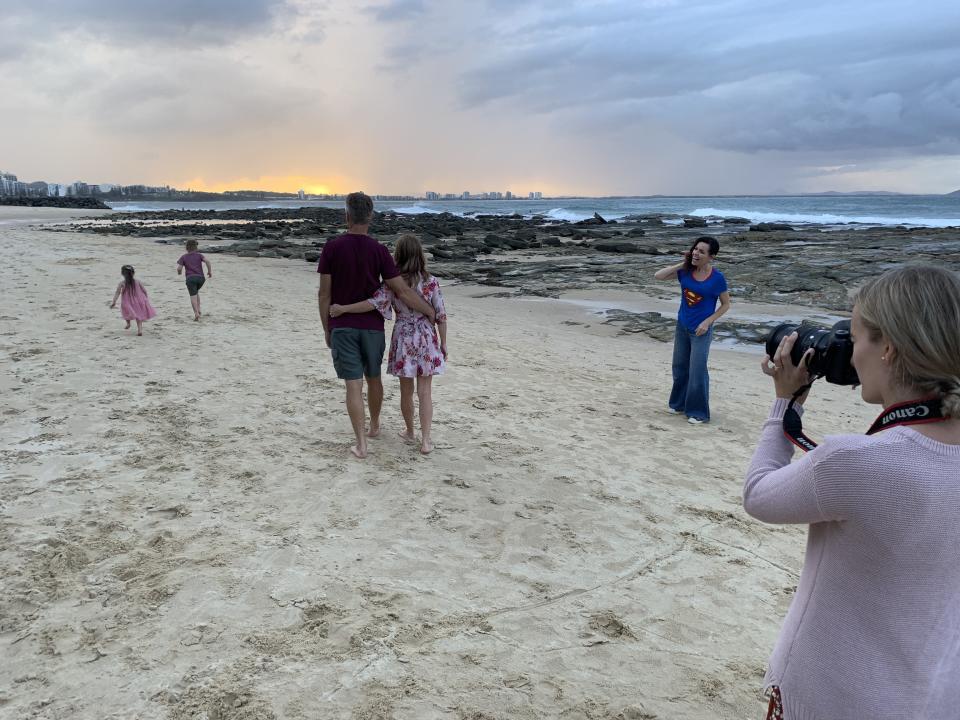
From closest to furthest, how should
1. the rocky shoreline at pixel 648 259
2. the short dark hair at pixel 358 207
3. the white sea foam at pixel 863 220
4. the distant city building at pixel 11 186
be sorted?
1. the short dark hair at pixel 358 207
2. the rocky shoreline at pixel 648 259
3. the white sea foam at pixel 863 220
4. the distant city building at pixel 11 186

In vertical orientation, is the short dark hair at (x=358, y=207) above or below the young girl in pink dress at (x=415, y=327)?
above

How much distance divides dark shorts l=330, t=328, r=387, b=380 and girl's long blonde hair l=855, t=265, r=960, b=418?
3.53 metres

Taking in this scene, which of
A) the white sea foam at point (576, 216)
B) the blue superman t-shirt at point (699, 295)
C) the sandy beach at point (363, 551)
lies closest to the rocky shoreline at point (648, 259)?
→ the blue superman t-shirt at point (699, 295)

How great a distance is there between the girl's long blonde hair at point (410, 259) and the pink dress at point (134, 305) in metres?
4.85

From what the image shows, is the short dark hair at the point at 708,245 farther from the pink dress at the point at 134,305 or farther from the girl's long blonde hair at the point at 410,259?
the pink dress at the point at 134,305

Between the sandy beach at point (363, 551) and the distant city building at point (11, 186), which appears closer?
the sandy beach at point (363, 551)

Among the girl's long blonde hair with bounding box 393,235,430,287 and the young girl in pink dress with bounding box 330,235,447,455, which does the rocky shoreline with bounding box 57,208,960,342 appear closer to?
the young girl in pink dress with bounding box 330,235,447,455

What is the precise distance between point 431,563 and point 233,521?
1.13 metres

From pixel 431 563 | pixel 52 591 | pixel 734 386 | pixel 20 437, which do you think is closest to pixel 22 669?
pixel 52 591

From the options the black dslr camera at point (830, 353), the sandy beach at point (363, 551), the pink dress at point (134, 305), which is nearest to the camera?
the black dslr camera at point (830, 353)

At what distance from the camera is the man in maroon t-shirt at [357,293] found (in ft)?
13.9

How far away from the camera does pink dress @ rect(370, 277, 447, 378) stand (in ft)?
14.8

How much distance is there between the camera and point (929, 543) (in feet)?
3.88

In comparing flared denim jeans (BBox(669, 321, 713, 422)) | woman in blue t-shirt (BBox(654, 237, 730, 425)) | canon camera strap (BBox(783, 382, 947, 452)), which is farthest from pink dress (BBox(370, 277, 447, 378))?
canon camera strap (BBox(783, 382, 947, 452))
